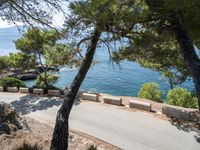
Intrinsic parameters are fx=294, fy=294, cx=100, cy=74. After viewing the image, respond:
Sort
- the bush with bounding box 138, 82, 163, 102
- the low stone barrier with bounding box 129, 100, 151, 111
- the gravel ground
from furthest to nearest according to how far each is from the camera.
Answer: the bush with bounding box 138, 82, 163, 102
the low stone barrier with bounding box 129, 100, 151, 111
the gravel ground

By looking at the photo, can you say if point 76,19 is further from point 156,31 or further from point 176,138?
point 176,138

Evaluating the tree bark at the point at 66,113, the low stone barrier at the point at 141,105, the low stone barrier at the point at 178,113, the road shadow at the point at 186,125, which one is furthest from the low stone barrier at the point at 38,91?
the tree bark at the point at 66,113

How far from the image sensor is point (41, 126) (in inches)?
634

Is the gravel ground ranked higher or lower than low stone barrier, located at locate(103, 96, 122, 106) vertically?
lower

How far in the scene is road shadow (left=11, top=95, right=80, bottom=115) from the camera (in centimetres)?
2192

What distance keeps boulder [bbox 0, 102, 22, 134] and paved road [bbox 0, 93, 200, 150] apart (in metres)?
3.96

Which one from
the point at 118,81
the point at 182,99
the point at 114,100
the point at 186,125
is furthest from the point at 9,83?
the point at 118,81

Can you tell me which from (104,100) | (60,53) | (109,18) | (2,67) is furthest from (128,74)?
(109,18)

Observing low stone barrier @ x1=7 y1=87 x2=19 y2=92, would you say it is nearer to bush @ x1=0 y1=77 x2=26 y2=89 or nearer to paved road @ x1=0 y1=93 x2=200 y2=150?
bush @ x1=0 y1=77 x2=26 y2=89

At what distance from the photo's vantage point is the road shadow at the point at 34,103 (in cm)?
2192

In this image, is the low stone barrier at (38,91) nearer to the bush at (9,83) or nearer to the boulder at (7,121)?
the bush at (9,83)

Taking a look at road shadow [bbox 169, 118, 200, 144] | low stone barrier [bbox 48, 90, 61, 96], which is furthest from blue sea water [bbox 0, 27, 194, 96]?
road shadow [bbox 169, 118, 200, 144]

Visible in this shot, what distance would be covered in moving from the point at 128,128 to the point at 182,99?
40.8ft

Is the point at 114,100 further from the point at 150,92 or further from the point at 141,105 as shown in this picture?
the point at 150,92
